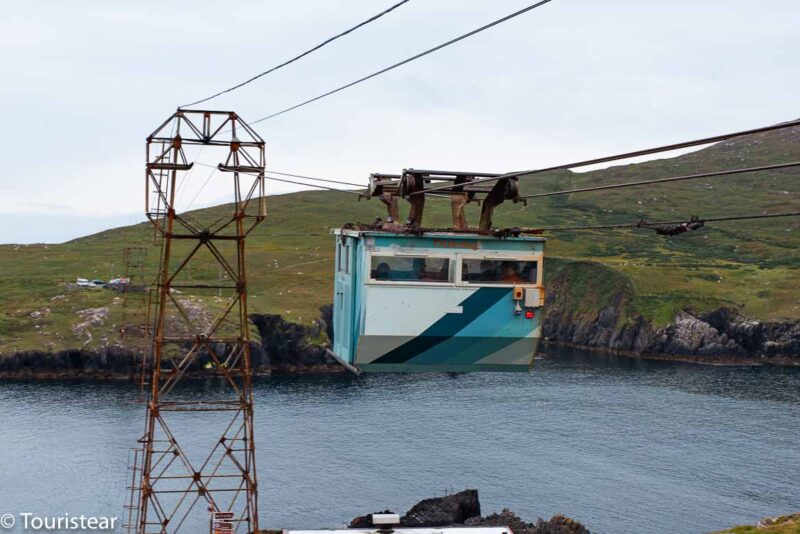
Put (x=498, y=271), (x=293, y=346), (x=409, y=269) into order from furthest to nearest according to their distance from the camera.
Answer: (x=293, y=346)
(x=498, y=271)
(x=409, y=269)

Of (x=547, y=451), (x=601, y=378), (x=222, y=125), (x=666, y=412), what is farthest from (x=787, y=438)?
(x=222, y=125)

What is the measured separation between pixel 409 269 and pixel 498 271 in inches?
127

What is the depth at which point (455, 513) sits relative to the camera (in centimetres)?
9044

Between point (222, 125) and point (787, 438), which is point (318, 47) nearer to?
point (222, 125)

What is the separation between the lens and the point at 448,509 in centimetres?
9100

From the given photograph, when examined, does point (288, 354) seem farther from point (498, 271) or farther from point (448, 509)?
point (498, 271)

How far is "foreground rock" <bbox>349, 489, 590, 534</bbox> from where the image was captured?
85125 mm

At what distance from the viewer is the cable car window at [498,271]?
34062mm

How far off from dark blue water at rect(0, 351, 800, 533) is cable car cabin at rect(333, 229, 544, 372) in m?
59.4

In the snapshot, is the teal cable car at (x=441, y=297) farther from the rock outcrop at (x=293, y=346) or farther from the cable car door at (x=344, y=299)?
the rock outcrop at (x=293, y=346)

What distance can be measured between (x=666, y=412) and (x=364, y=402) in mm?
43369

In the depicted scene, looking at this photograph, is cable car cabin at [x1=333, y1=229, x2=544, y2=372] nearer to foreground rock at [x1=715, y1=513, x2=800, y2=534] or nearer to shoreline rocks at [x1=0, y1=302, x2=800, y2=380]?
foreground rock at [x1=715, y1=513, x2=800, y2=534]

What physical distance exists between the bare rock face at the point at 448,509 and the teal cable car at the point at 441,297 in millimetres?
56185

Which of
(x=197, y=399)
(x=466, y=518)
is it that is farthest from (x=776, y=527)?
(x=197, y=399)
